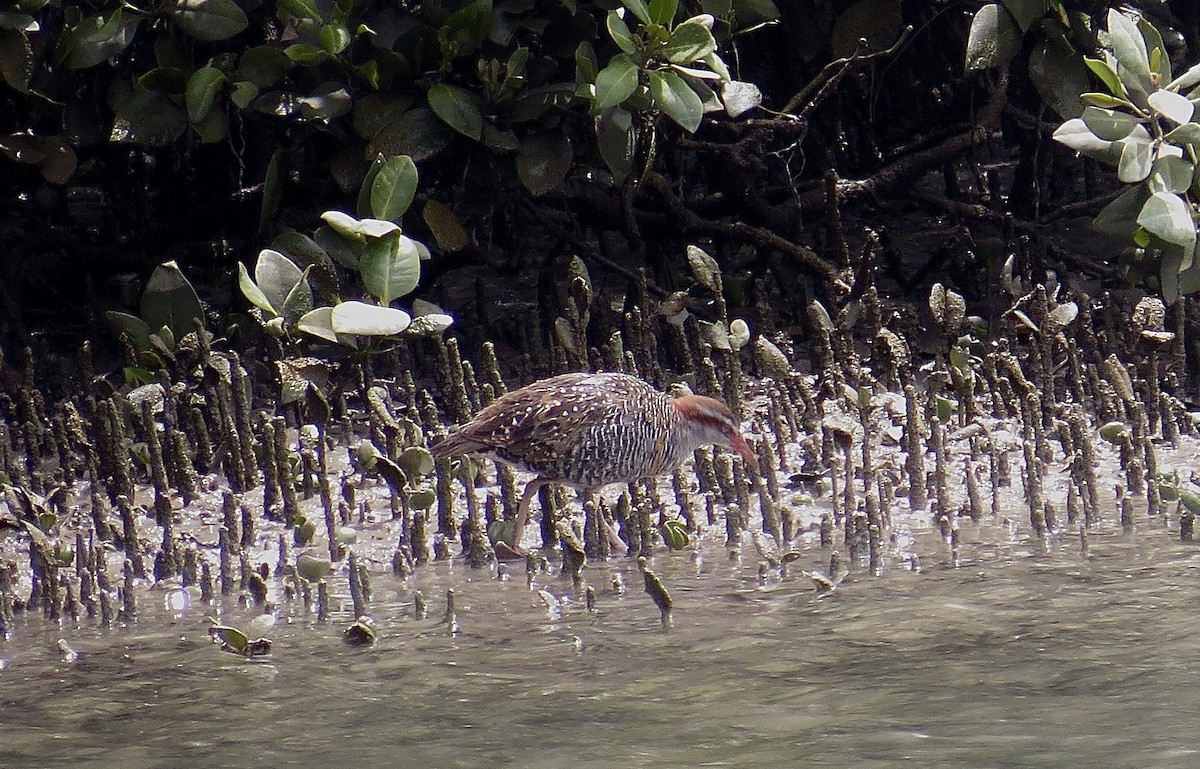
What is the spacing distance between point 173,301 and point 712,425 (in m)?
2.14

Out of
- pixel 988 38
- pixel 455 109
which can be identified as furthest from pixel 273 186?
pixel 988 38

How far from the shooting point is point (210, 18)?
561 centimetres

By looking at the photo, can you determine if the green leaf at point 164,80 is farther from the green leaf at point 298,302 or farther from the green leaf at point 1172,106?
the green leaf at point 1172,106

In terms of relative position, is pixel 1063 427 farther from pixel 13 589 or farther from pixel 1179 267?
pixel 13 589

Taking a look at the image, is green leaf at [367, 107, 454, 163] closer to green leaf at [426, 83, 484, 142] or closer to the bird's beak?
green leaf at [426, 83, 484, 142]

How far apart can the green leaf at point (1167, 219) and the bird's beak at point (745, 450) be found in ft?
5.26

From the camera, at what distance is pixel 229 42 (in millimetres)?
6352

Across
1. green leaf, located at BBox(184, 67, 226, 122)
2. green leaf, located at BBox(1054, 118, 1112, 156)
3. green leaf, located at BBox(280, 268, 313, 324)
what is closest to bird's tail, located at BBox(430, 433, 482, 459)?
green leaf, located at BBox(280, 268, 313, 324)

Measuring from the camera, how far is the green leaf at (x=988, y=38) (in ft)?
20.0

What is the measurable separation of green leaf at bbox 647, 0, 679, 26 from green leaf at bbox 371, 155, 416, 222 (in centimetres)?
97

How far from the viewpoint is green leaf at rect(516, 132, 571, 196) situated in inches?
234

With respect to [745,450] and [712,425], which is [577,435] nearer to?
[712,425]

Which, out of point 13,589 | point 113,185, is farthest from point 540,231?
point 13,589

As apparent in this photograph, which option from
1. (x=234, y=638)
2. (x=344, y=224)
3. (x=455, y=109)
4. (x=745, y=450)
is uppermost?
(x=455, y=109)
